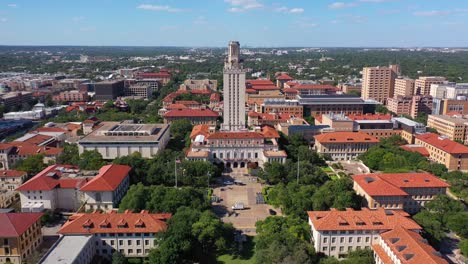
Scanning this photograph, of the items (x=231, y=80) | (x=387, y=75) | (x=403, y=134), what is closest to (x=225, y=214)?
(x=231, y=80)

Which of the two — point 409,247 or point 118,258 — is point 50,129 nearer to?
point 118,258

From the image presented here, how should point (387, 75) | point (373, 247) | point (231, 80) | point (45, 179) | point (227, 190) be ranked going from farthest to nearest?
1. point (387, 75)
2. point (231, 80)
3. point (227, 190)
4. point (45, 179)
5. point (373, 247)

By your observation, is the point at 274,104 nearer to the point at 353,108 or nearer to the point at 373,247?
the point at 353,108

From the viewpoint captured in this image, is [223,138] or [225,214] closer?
[225,214]

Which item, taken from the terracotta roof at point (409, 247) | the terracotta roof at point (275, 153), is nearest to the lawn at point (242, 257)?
the terracotta roof at point (409, 247)

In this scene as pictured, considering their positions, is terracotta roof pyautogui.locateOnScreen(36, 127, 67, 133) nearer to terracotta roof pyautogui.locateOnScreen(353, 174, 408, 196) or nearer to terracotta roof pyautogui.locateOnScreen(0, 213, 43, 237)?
terracotta roof pyautogui.locateOnScreen(0, 213, 43, 237)

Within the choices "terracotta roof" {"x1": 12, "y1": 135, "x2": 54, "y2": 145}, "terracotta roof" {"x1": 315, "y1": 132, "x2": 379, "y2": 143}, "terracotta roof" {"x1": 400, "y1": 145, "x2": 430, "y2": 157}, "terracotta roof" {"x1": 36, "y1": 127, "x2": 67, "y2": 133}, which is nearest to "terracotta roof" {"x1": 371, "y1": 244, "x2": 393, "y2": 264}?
"terracotta roof" {"x1": 315, "y1": 132, "x2": 379, "y2": 143}
